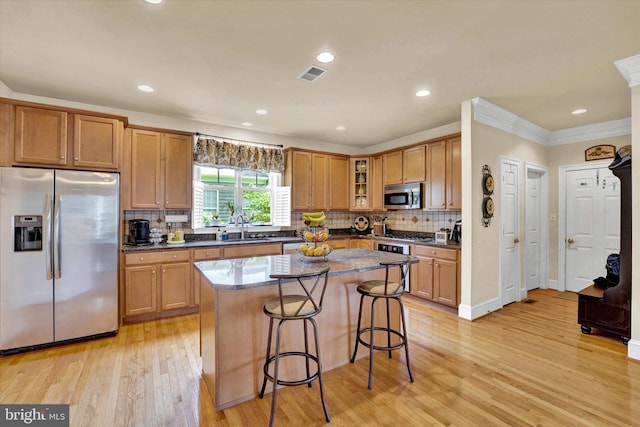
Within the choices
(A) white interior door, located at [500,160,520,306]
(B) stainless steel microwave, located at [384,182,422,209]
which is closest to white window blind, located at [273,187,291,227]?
(B) stainless steel microwave, located at [384,182,422,209]

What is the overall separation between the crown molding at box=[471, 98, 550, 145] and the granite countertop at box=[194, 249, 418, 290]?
2268mm

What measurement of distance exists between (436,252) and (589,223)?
8.90 ft

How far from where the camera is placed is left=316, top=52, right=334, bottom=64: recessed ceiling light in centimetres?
252

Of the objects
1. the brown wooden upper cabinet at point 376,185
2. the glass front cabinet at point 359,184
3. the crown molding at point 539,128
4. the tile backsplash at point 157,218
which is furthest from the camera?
the glass front cabinet at point 359,184

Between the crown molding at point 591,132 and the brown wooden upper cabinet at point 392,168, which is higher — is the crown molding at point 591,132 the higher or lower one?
the higher one

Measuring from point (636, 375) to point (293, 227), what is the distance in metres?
4.41

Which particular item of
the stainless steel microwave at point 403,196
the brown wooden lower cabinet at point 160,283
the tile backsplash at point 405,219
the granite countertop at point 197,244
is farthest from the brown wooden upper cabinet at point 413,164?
the brown wooden lower cabinet at point 160,283

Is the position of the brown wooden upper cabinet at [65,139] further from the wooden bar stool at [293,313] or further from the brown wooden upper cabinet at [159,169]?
the wooden bar stool at [293,313]

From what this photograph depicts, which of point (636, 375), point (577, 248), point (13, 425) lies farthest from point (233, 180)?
point (577, 248)

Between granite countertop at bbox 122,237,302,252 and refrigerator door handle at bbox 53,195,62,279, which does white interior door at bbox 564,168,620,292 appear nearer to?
granite countertop at bbox 122,237,302,252

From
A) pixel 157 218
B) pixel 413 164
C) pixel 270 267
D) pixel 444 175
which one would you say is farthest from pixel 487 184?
pixel 157 218

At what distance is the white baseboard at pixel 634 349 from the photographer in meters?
2.69

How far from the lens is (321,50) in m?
2.46

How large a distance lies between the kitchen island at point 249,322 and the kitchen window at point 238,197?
88.5 inches
